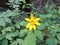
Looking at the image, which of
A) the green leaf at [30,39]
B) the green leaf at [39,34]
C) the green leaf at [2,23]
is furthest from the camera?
the green leaf at [2,23]

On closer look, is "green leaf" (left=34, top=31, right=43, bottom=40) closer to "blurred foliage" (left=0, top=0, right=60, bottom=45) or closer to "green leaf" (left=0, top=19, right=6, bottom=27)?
"blurred foliage" (left=0, top=0, right=60, bottom=45)

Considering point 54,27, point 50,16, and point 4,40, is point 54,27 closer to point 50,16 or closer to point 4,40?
point 50,16

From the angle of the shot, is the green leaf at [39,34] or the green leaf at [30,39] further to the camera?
the green leaf at [39,34]

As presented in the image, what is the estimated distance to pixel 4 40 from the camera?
2.15 meters

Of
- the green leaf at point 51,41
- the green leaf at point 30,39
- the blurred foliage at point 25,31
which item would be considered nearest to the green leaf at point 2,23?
the blurred foliage at point 25,31

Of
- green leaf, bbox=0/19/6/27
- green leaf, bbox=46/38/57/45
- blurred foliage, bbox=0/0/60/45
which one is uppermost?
green leaf, bbox=0/19/6/27

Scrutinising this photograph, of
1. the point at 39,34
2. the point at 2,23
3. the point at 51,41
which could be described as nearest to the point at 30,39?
the point at 39,34

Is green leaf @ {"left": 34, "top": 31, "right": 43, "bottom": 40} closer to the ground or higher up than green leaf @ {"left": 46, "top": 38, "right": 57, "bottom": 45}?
higher up

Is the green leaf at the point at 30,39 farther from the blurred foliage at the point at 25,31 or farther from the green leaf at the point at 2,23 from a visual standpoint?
the green leaf at the point at 2,23

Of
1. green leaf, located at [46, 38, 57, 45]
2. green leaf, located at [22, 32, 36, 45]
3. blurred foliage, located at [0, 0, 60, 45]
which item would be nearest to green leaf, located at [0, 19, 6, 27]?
blurred foliage, located at [0, 0, 60, 45]

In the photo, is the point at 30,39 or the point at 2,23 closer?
the point at 30,39

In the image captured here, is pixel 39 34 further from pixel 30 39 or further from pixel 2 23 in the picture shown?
pixel 2 23

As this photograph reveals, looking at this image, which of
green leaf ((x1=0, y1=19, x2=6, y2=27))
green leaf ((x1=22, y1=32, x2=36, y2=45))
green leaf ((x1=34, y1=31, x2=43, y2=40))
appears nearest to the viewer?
green leaf ((x1=22, y1=32, x2=36, y2=45))

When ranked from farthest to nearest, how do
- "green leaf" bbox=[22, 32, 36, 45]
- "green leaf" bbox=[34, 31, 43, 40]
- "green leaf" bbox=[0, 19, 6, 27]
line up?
"green leaf" bbox=[0, 19, 6, 27] → "green leaf" bbox=[34, 31, 43, 40] → "green leaf" bbox=[22, 32, 36, 45]
